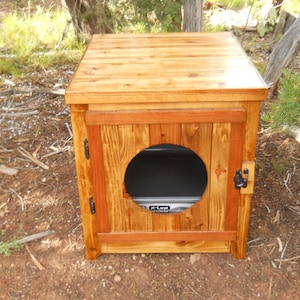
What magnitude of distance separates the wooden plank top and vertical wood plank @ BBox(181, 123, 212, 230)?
0.13 metres

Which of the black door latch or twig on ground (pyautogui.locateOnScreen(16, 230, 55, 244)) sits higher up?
the black door latch

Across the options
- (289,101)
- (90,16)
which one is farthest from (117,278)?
(90,16)

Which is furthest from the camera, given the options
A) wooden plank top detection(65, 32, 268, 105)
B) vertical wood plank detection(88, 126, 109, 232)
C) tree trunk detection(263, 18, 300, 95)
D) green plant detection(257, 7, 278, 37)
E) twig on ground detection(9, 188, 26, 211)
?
green plant detection(257, 7, 278, 37)

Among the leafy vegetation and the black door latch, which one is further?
the leafy vegetation

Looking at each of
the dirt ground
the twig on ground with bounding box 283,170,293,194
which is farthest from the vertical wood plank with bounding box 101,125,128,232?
the twig on ground with bounding box 283,170,293,194

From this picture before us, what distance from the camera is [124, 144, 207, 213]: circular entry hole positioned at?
2283mm

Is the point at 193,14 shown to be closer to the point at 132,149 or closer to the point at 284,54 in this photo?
the point at 284,54

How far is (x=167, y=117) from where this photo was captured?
1736 mm

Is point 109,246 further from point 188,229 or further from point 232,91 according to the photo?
point 232,91

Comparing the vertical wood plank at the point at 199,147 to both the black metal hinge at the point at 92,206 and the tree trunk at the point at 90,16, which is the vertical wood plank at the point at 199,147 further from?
the tree trunk at the point at 90,16

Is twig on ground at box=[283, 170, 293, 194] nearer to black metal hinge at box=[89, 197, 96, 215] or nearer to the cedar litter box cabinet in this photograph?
the cedar litter box cabinet

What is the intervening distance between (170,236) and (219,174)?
38 cm

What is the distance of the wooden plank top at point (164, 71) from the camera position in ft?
5.54

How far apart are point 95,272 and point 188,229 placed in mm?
474
